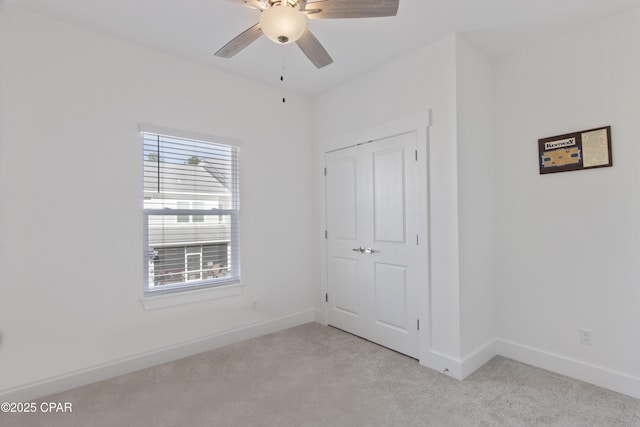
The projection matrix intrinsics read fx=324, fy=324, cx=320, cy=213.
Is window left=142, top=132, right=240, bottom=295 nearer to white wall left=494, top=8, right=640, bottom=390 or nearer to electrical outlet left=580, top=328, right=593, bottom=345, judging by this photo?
white wall left=494, top=8, right=640, bottom=390

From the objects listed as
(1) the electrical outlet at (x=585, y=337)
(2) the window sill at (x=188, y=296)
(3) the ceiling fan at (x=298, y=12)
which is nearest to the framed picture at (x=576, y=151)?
(1) the electrical outlet at (x=585, y=337)

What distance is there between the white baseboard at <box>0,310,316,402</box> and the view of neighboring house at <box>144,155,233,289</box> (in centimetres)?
58

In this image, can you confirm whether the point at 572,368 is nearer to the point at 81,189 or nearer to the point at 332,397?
the point at 332,397

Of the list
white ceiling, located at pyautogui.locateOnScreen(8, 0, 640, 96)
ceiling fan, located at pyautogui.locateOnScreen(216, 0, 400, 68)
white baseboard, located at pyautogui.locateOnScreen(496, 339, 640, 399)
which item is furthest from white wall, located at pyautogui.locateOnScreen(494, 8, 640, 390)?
ceiling fan, located at pyautogui.locateOnScreen(216, 0, 400, 68)

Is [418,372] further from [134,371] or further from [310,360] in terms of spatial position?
[134,371]

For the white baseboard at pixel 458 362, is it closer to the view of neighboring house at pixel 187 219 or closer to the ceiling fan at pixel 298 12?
the view of neighboring house at pixel 187 219

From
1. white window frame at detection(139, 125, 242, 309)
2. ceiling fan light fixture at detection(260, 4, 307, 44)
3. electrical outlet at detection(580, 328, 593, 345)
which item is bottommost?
electrical outlet at detection(580, 328, 593, 345)

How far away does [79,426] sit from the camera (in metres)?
2.00

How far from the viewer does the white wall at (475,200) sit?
8.67ft

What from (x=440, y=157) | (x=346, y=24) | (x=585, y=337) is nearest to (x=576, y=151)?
(x=440, y=157)

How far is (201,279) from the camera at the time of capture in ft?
10.3

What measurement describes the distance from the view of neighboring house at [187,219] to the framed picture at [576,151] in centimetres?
291

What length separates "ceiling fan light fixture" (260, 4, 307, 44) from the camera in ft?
5.37

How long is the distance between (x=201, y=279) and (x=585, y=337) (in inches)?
129
